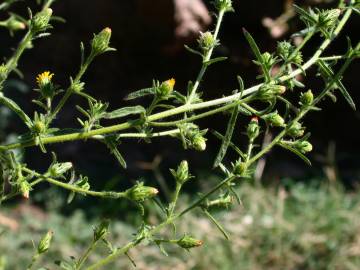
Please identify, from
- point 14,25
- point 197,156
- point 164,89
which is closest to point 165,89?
point 164,89

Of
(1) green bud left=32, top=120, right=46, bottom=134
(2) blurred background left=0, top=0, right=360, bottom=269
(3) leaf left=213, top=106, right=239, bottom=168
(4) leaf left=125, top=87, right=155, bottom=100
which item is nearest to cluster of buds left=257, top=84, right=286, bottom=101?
(3) leaf left=213, top=106, right=239, bottom=168

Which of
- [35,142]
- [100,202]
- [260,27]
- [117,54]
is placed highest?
[35,142]

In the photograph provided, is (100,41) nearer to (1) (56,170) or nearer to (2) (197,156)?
(1) (56,170)

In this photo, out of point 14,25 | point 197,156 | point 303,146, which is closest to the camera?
point 14,25

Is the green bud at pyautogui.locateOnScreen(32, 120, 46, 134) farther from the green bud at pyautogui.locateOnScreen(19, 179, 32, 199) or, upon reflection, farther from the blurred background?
the blurred background

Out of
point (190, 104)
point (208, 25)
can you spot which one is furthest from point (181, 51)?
point (190, 104)

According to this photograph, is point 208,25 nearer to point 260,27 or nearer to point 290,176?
point 260,27
